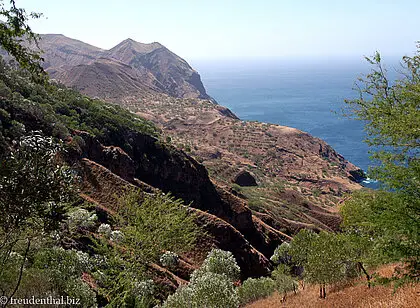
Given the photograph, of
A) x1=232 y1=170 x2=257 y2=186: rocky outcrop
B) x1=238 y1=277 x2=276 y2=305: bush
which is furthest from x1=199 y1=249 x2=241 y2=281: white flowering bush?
x1=232 y1=170 x2=257 y2=186: rocky outcrop

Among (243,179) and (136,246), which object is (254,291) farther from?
(243,179)

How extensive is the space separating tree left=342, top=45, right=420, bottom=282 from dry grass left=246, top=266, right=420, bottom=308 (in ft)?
7.33

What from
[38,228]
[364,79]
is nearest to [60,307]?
[38,228]

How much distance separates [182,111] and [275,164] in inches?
2371

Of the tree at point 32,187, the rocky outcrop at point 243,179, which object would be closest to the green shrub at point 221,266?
the tree at point 32,187

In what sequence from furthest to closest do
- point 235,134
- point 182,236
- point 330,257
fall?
point 235,134 → point 182,236 → point 330,257

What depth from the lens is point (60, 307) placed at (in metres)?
13.1

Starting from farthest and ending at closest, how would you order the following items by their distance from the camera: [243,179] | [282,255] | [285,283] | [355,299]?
[243,179] < [282,255] < [285,283] < [355,299]

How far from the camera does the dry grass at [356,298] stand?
42.0 feet

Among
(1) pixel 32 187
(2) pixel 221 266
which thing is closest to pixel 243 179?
(2) pixel 221 266

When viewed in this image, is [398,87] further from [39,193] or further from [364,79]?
[39,193]

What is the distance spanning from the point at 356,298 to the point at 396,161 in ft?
30.4

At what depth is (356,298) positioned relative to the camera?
57.0 ft

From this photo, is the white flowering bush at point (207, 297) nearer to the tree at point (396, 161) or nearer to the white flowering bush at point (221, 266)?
the tree at point (396, 161)
